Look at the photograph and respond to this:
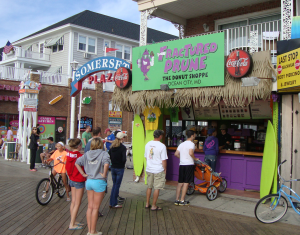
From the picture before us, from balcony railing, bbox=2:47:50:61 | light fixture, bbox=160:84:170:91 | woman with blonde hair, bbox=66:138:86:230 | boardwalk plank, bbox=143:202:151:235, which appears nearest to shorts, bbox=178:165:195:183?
boardwalk plank, bbox=143:202:151:235

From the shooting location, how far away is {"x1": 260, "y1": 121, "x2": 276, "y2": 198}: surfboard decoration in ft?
24.2

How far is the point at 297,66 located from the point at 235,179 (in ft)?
13.2

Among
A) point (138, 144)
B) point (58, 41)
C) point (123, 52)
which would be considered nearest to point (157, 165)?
point (138, 144)

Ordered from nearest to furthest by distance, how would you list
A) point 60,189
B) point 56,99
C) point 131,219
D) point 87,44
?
point 131,219 < point 60,189 < point 56,99 < point 87,44

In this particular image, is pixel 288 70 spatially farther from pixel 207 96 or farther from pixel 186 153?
pixel 186 153

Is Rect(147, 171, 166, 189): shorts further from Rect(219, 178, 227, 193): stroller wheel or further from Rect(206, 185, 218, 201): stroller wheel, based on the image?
Rect(219, 178, 227, 193): stroller wheel

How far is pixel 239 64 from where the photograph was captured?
7551 mm

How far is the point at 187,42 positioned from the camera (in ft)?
28.8

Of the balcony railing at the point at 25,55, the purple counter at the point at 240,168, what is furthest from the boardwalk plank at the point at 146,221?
the balcony railing at the point at 25,55

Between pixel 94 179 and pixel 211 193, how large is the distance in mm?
3898

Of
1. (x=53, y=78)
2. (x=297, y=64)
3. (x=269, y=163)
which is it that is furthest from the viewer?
(x=53, y=78)

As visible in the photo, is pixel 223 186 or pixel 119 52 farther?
pixel 119 52

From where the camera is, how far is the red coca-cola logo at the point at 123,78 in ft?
32.5

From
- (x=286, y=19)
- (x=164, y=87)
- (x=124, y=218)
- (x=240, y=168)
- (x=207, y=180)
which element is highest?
(x=286, y=19)
